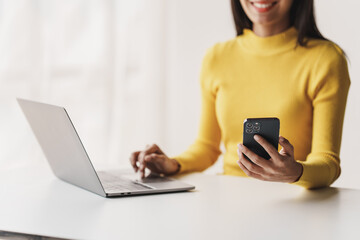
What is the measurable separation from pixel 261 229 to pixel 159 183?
0.40 m

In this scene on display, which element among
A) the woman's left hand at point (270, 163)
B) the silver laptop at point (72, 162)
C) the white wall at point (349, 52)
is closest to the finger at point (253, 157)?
the woman's left hand at point (270, 163)

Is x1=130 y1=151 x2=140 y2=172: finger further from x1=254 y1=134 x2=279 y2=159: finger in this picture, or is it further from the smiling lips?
the smiling lips

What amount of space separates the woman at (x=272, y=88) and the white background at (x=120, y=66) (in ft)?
2.67

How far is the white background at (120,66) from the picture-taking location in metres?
2.24

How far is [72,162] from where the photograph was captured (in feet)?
3.73

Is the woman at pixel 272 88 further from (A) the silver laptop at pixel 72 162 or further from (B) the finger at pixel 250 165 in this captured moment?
(B) the finger at pixel 250 165

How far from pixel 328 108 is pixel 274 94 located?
0.19 m

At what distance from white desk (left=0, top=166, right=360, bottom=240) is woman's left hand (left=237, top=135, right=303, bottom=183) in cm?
6

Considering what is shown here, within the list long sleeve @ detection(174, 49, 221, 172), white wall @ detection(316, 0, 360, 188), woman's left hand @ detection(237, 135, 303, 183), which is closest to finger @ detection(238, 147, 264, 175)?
woman's left hand @ detection(237, 135, 303, 183)

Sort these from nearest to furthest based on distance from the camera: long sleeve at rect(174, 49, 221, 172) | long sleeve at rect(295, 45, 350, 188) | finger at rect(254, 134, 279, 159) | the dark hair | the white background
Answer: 1. finger at rect(254, 134, 279, 159)
2. long sleeve at rect(295, 45, 350, 188)
3. the dark hair
4. long sleeve at rect(174, 49, 221, 172)
5. the white background

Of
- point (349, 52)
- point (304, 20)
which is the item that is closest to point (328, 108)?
point (304, 20)

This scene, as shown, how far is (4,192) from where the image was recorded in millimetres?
1139

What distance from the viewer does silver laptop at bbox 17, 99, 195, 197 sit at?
105cm

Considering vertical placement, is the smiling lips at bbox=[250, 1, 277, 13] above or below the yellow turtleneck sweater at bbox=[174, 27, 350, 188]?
above
